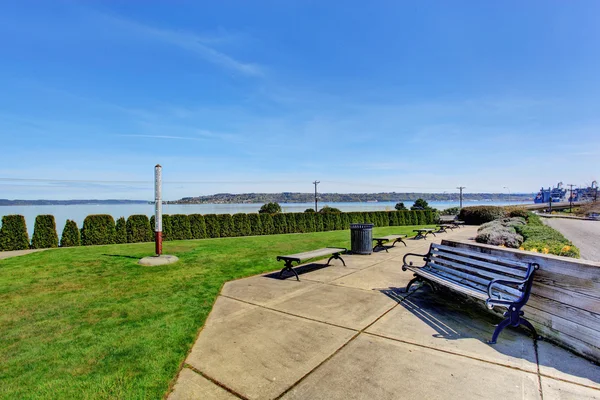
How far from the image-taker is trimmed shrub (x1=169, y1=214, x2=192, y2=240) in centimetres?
1603

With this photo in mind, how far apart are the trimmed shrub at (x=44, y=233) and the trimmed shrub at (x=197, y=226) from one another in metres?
5.61

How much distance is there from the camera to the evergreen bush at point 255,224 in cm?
1867

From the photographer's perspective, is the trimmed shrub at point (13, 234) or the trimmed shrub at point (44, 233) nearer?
the trimmed shrub at point (13, 234)

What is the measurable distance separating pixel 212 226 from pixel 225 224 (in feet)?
2.47

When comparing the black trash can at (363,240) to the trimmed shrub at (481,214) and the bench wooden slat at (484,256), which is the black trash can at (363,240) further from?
the trimmed shrub at (481,214)

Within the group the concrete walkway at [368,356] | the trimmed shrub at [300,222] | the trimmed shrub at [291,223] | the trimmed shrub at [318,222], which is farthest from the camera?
the trimmed shrub at [318,222]

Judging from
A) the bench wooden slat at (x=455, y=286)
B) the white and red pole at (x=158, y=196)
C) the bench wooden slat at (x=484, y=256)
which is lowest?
the bench wooden slat at (x=455, y=286)

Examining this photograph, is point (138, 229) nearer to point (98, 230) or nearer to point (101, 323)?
point (98, 230)

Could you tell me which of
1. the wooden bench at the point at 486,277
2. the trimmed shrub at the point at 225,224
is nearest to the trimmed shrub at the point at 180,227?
the trimmed shrub at the point at 225,224

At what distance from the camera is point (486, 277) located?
446 cm

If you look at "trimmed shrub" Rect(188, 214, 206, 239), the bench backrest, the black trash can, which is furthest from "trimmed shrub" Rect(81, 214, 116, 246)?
the bench backrest

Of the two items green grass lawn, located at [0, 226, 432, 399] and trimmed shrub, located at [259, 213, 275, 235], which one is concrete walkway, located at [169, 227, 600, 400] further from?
trimmed shrub, located at [259, 213, 275, 235]

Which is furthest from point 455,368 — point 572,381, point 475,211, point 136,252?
point 475,211

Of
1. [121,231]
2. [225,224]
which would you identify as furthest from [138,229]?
[225,224]
